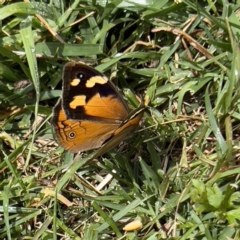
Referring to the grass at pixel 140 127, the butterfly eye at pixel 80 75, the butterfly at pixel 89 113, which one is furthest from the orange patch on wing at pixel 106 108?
the grass at pixel 140 127

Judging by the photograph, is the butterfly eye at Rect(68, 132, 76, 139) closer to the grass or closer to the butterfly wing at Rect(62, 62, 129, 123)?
the butterfly wing at Rect(62, 62, 129, 123)

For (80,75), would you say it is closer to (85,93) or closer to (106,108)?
(85,93)

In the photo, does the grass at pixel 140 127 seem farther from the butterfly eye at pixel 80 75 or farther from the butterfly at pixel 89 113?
the butterfly eye at pixel 80 75

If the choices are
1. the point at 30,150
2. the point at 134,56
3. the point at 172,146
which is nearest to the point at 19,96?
the point at 30,150

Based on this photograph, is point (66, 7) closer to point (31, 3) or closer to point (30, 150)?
point (31, 3)

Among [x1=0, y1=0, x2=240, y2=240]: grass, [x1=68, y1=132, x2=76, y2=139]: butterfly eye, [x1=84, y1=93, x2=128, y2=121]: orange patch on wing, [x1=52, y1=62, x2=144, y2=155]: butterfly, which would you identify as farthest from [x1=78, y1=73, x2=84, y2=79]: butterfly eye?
[x1=0, y1=0, x2=240, y2=240]: grass

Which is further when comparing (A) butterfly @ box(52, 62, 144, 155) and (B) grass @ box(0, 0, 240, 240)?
(B) grass @ box(0, 0, 240, 240)

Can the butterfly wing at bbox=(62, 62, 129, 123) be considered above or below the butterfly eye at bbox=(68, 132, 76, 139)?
above
